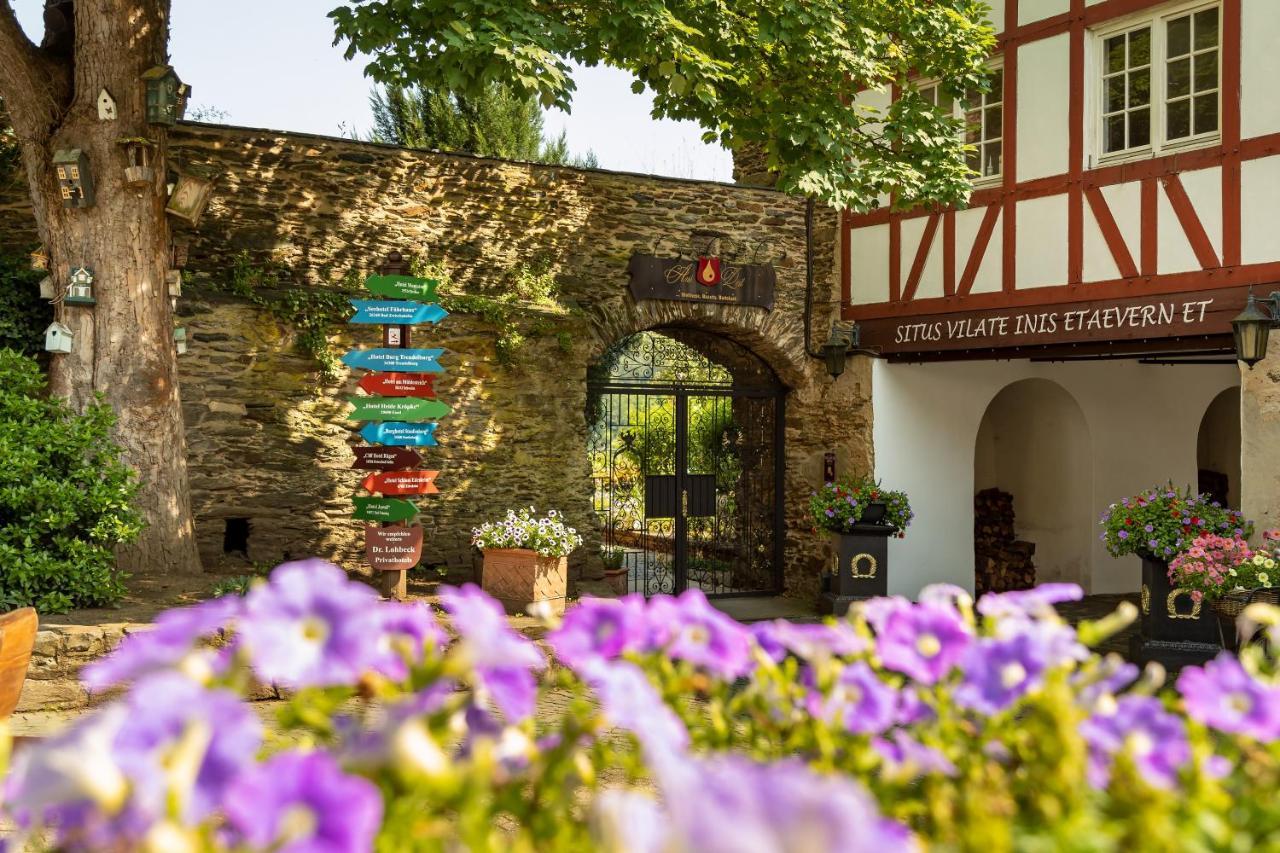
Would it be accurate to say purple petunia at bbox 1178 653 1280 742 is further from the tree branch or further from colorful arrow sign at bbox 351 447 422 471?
the tree branch

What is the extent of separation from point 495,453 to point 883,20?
418 centimetres

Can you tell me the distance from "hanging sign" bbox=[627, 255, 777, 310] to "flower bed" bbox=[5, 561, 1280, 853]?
7.95m

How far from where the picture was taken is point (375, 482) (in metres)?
6.99

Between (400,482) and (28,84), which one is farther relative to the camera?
(400,482)

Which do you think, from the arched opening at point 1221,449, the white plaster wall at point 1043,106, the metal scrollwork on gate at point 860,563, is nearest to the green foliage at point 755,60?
the white plaster wall at point 1043,106

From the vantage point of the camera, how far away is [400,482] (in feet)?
23.0

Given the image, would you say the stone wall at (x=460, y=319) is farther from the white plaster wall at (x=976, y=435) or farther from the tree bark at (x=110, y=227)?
the tree bark at (x=110, y=227)

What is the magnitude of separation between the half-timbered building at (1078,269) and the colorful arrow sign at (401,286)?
3.98 metres

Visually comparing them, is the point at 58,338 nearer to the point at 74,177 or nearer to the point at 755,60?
the point at 74,177

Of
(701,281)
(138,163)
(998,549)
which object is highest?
(138,163)

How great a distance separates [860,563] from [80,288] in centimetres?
593

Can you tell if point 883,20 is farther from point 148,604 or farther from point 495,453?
point 148,604

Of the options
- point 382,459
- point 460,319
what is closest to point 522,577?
point 382,459

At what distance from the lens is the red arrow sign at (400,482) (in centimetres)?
699
